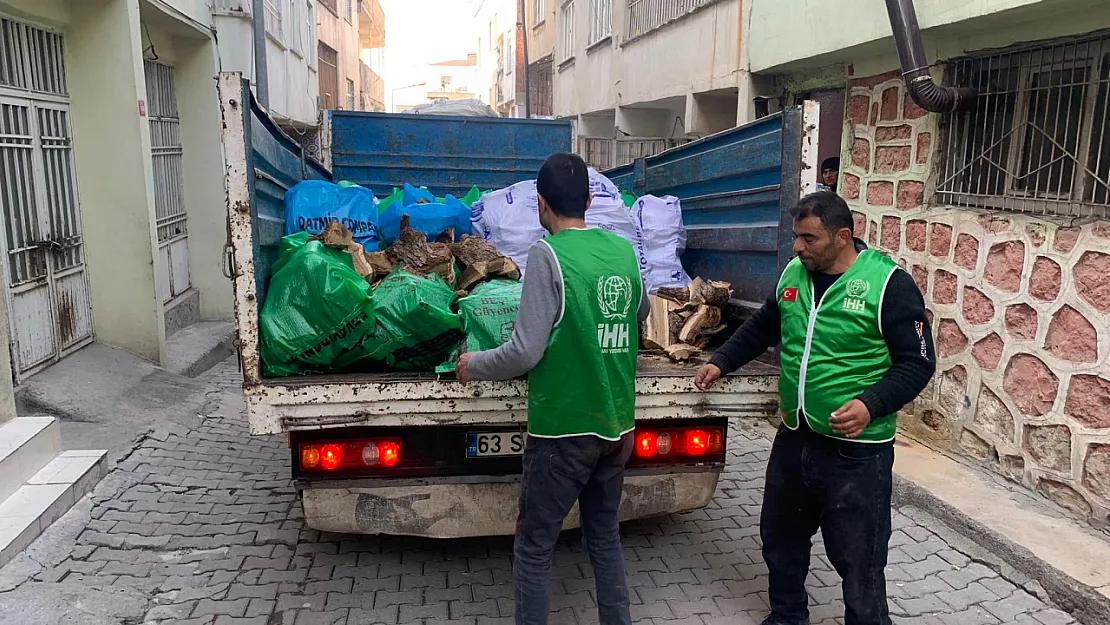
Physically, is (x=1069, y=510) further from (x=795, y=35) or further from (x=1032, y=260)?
(x=795, y=35)

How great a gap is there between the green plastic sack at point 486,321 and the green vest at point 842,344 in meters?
0.97

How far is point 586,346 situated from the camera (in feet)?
7.85

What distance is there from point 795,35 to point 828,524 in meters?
4.24

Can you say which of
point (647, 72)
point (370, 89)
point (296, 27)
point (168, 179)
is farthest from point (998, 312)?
point (370, 89)

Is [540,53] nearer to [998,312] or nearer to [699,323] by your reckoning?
[998,312]

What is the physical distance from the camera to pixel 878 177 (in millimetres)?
Answer: 5168

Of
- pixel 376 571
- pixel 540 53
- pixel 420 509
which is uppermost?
pixel 540 53

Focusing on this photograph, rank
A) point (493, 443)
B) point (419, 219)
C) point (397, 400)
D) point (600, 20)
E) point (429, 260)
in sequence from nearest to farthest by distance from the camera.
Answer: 1. point (397, 400)
2. point (493, 443)
3. point (429, 260)
4. point (419, 219)
5. point (600, 20)

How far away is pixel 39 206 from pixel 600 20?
885 cm

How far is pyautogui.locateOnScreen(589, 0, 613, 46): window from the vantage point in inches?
450

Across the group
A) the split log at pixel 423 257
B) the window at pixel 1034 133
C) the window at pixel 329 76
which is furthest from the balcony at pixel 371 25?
the split log at pixel 423 257

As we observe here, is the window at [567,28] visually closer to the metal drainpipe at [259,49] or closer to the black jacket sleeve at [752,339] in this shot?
the metal drainpipe at [259,49]

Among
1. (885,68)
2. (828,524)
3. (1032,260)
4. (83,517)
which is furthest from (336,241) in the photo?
(885,68)

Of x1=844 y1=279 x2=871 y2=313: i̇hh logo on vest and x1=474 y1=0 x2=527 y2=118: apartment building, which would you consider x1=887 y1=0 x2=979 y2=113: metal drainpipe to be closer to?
x1=844 y1=279 x2=871 y2=313: i̇hh logo on vest
